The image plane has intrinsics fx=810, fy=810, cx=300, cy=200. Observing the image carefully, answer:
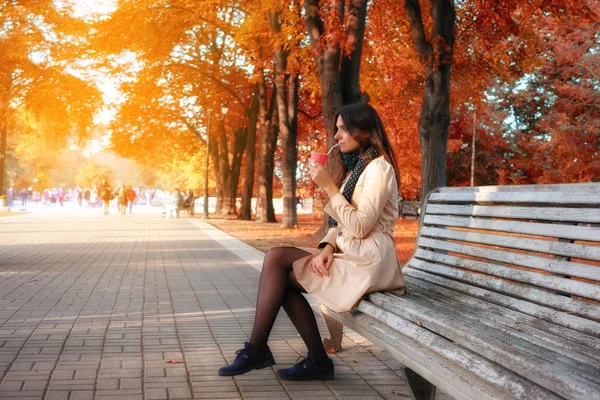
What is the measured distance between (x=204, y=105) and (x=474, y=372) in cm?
3078

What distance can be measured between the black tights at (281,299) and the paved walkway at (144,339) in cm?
26

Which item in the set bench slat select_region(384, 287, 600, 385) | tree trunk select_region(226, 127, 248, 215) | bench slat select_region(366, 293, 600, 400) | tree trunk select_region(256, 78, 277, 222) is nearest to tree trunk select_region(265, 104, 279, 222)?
tree trunk select_region(256, 78, 277, 222)

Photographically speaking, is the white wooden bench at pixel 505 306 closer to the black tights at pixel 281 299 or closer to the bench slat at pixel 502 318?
the bench slat at pixel 502 318

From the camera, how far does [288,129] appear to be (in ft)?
78.4

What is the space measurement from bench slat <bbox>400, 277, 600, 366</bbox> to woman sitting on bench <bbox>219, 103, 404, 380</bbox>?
0.31 metres

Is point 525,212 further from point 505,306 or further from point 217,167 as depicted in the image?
point 217,167

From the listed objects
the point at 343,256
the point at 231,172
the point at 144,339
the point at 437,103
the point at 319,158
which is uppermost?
the point at 437,103

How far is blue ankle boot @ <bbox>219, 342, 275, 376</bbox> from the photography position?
15.4ft

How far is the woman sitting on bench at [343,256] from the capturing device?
14.4ft

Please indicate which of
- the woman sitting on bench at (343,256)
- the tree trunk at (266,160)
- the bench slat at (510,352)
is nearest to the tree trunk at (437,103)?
the woman sitting on bench at (343,256)

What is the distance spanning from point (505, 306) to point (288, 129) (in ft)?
65.7

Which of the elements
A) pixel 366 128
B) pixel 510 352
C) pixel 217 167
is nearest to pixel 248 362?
pixel 366 128

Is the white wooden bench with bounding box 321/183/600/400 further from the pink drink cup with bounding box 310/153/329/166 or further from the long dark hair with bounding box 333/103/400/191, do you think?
the pink drink cup with bounding box 310/153/329/166

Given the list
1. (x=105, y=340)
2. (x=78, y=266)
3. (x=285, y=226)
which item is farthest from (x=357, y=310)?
(x=285, y=226)
